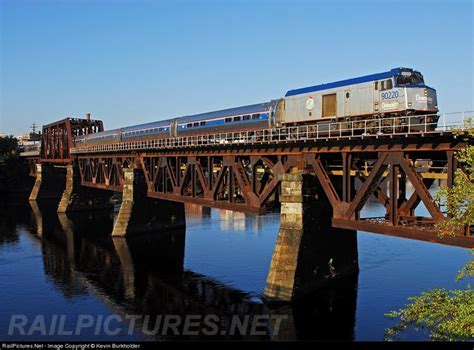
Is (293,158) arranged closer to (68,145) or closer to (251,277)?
(251,277)

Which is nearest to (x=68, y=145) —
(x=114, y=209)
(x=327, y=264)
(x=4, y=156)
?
(x=114, y=209)

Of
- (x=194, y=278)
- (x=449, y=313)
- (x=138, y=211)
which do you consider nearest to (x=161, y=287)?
(x=194, y=278)

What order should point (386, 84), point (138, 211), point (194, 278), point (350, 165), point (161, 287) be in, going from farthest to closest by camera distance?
point (138, 211)
point (194, 278)
point (161, 287)
point (350, 165)
point (386, 84)

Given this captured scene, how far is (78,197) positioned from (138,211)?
32.8 m

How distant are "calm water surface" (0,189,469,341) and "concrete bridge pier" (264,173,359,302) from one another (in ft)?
3.85

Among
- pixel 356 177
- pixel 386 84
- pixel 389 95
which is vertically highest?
pixel 386 84

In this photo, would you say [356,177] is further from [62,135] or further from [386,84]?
[62,135]

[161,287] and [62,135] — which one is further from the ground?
[62,135]

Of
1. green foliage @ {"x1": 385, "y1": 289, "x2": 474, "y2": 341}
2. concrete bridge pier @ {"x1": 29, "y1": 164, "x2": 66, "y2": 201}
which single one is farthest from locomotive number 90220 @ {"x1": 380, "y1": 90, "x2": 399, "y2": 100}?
concrete bridge pier @ {"x1": 29, "y1": 164, "x2": 66, "y2": 201}

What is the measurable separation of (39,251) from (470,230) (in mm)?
48115

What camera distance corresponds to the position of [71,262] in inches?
1994

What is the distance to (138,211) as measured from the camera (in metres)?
62.2

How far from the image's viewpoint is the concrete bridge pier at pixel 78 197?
89125mm

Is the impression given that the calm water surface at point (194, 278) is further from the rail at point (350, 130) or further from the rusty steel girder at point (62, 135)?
the rusty steel girder at point (62, 135)
